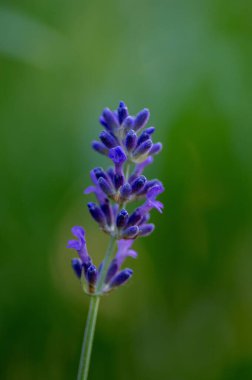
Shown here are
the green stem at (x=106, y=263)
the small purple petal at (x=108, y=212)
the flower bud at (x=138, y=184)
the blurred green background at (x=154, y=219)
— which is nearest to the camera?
the green stem at (x=106, y=263)

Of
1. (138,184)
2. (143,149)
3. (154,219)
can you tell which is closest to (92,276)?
(138,184)

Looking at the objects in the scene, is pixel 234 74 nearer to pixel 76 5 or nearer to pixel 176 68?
pixel 176 68

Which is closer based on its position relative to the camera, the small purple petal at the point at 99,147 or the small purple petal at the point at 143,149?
the small purple petal at the point at 143,149

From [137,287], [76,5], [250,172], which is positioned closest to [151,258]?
[137,287]

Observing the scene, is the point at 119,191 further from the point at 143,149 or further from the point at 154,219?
the point at 154,219

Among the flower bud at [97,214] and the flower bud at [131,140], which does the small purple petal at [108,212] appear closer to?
the flower bud at [97,214]

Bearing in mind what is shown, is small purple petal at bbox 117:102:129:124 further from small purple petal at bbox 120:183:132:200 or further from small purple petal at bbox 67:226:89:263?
small purple petal at bbox 67:226:89:263

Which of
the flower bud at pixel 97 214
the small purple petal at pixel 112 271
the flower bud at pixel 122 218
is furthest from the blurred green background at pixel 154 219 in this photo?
the flower bud at pixel 122 218
